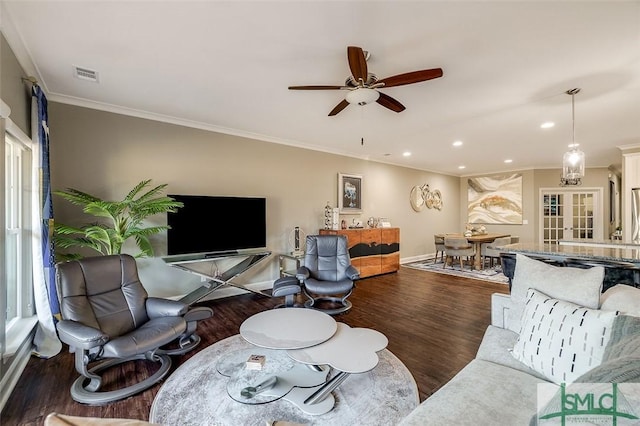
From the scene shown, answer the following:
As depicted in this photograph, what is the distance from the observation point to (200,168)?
13.4 ft

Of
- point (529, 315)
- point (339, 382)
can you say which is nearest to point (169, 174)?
point (339, 382)

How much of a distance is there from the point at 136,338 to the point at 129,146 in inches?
98.8

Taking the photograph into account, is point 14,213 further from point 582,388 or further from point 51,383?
point 582,388

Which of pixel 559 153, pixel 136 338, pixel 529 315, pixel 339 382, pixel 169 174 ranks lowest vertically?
pixel 339 382

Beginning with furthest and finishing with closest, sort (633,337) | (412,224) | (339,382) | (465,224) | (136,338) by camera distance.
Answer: (465,224), (412,224), (136,338), (339,382), (633,337)

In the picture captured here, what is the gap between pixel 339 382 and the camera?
1.91 m

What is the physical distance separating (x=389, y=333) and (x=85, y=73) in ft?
13.0

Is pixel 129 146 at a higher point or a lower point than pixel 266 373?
higher

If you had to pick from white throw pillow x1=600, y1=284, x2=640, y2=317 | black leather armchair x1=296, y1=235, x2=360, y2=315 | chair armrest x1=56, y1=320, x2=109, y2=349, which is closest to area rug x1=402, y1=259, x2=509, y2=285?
black leather armchair x1=296, y1=235, x2=360, y2=315

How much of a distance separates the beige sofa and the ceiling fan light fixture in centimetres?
165

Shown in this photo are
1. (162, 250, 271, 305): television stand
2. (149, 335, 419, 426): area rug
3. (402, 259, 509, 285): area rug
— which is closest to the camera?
(149, 335, 419, 426): area rug

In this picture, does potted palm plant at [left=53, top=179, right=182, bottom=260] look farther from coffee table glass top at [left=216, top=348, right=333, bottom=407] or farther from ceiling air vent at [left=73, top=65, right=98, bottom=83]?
coffee table glass top at [left=216, top=348, right=333, bottom=407]

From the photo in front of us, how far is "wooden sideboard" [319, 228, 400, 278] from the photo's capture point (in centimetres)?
533

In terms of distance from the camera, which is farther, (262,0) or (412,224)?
(412,224)
